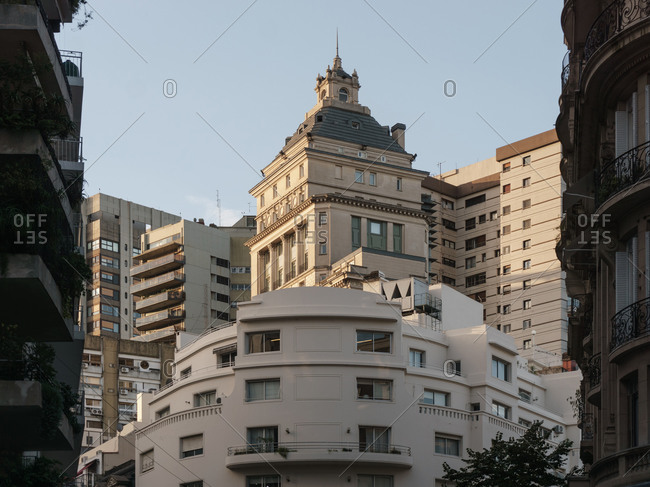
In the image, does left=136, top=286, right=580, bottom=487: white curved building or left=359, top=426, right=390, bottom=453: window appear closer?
left=136, top=286, right=580, bottom=487: white curved building

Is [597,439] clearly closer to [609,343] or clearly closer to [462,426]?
[609,343]

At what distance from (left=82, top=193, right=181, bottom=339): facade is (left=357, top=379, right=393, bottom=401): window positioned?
9744 cm

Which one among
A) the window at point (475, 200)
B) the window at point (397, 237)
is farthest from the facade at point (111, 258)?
the window at point (397, 237)

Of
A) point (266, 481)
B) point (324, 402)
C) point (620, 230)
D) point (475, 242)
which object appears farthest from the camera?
point (475, 242)

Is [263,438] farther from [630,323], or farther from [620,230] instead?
[630,323]

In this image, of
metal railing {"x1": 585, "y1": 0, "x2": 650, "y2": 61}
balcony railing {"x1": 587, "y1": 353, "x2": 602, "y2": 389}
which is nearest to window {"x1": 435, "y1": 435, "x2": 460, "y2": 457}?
balcony railing {"x1": 587, "y1": 353, "x2": 602, "y2": 389}

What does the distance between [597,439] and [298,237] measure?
284 ft

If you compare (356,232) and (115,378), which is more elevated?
(356,232)

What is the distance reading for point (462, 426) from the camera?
7762 centimetres

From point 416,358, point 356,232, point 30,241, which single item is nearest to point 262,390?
point 416,358

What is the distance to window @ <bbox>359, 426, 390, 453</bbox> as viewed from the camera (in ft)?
242

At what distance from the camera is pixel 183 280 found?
16162cm

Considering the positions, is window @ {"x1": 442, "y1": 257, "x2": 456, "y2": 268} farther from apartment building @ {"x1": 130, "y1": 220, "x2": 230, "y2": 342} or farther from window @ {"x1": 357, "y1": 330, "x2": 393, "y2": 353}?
window @ {"x1": 357, "y1": 330, "x2": 393, "y2": 353}

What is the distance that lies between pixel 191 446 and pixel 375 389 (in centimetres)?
1081
